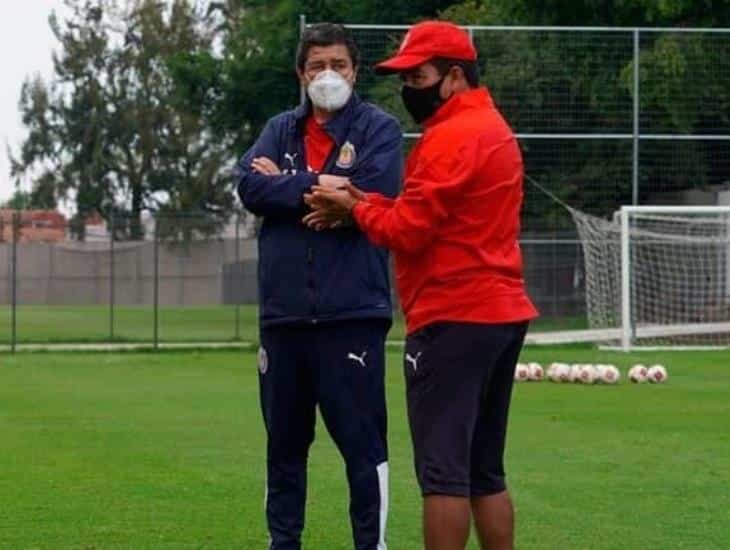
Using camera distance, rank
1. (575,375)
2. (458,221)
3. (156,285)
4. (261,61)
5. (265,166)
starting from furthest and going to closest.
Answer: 1. (261,61)
2. (156,285)
3. (575,375)
4. (265,166)
5. (458,221)

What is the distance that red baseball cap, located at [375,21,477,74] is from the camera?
7.11 m

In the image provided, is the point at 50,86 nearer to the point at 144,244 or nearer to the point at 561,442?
the point at 144,244

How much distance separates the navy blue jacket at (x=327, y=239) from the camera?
7.71 metres

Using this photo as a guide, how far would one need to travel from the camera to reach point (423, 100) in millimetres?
7195

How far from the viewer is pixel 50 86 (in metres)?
89.3

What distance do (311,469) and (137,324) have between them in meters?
34.0

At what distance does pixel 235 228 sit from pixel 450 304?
36511 mm

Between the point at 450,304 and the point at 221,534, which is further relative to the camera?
the point at 221,534

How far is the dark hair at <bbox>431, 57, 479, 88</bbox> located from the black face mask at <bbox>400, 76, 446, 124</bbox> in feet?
0.14

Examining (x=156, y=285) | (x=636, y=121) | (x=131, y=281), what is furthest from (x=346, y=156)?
(x=131, y=281)

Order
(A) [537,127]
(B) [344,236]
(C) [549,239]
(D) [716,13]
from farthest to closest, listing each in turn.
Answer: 1. (D) [716,13]
2. (C) [549,239]
3. (A) [537,127]
4. (B) [344,236]

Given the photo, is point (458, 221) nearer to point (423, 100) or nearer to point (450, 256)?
point (450, 256)

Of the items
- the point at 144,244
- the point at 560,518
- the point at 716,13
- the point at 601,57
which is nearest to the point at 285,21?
the point at 144,244

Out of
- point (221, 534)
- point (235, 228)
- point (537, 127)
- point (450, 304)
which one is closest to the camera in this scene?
point (450, 304)
